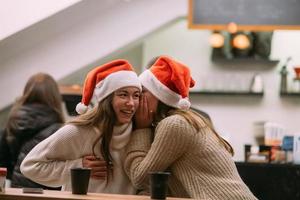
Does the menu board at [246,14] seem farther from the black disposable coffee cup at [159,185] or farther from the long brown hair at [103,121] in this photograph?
the black disposable coffee cup at [159,185]

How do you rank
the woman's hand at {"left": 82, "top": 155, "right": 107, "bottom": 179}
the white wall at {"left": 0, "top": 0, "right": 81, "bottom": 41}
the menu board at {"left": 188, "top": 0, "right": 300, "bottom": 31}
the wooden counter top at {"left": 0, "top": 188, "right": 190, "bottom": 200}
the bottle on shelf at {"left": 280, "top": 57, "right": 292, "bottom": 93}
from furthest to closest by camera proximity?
the bottle on shelf at {"left": 280, "top": 57, "right": 292, "bottom": 93} → the menu board at {"left": 188, "top": 0, "right": 300, "bottom": 31} → the white wall at {"left": 0, "top": 0, "right": 81, "bottom": 41} → the woman's hand at {"left": 82, "top": 155, "right": 107, "bottom": 179} → the wooden counter top at {"left": 0, "top": 188, "right": 190, "bottom": 200}

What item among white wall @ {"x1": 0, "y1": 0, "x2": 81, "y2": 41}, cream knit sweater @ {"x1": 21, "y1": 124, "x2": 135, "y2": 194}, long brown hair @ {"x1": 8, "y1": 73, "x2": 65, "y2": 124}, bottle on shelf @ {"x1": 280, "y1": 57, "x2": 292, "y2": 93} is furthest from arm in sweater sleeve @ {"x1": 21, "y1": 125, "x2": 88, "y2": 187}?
bottle on shelf @ {"x1": 280, "y1": 57, "x2": 292, "y2": 93}

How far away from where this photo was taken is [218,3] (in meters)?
5.37

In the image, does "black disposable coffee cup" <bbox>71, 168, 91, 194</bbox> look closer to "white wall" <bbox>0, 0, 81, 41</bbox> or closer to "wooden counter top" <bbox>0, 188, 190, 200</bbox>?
"wooden counter top" <bbox>0, 188, 190, 200</bbox>

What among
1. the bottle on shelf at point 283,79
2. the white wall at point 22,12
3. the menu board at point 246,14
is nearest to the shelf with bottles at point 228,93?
the bottle on shelf at point 283,79

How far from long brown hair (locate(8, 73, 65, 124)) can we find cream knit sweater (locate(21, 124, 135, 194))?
50.5 inches

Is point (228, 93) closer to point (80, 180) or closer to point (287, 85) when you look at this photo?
point (287, 85)

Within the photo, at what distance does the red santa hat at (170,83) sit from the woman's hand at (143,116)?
71 millimetres

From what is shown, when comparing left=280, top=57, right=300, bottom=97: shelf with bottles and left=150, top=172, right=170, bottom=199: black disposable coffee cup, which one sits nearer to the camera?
left=150, top=172, right=170, bottom=199: black disposable coffee cup

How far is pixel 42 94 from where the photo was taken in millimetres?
3773

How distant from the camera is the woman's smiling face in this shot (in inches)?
96.7

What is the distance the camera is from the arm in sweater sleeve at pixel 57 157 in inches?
97.1

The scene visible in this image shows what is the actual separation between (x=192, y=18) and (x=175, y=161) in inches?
122

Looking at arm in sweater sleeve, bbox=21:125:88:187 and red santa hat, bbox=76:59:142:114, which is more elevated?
red santa hat, bbox=76:59:142:114
